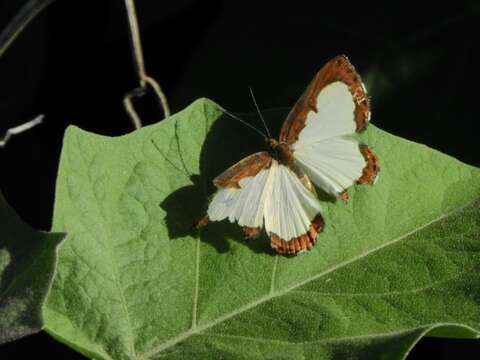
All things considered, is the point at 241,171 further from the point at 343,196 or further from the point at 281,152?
the point at 343,196

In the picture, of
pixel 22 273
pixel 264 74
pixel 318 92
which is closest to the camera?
pixel 22 273

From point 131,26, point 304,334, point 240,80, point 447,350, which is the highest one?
point 131,26

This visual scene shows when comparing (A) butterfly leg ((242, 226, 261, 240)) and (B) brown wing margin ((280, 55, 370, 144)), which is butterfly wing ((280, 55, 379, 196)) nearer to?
(B) brown wing margin ((280, 55, 370, 144))

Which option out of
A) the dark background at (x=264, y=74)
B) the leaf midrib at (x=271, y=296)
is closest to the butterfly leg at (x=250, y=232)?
the leaf midrib at (x=271, y=296)

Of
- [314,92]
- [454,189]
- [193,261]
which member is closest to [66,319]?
[193,261]

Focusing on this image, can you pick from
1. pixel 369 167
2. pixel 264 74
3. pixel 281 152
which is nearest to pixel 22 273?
pixel 281 152

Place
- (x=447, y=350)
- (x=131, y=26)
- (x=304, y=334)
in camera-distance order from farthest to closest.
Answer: (x=447, y=350) → (x=131, y=26) → (x=304, y=334)

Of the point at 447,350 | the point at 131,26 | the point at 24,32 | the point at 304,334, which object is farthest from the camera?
the point at 24,32

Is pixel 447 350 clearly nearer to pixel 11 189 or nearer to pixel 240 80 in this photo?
pixel 240 80
